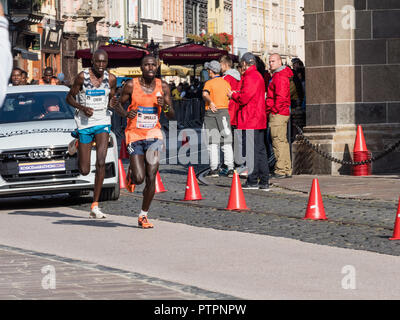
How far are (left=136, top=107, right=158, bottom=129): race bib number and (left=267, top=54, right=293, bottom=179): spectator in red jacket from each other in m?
5.73

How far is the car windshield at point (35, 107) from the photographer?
581 inches

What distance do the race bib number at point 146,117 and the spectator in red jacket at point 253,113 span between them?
4.42 meters

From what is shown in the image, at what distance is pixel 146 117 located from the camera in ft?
37.3

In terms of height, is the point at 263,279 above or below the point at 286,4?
below

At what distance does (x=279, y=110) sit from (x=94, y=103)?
5328mm

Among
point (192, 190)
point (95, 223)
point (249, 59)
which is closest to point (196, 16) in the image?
point (249, 59)

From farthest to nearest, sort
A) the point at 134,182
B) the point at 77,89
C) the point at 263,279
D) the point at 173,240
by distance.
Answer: the point at 77,89 < the point at 134,182 < the point at 173,240 < the point at 263,279

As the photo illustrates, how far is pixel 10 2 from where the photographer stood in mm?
45438

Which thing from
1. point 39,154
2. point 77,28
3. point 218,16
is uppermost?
point 218,16

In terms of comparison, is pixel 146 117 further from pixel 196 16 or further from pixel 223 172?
pixel 196 16
